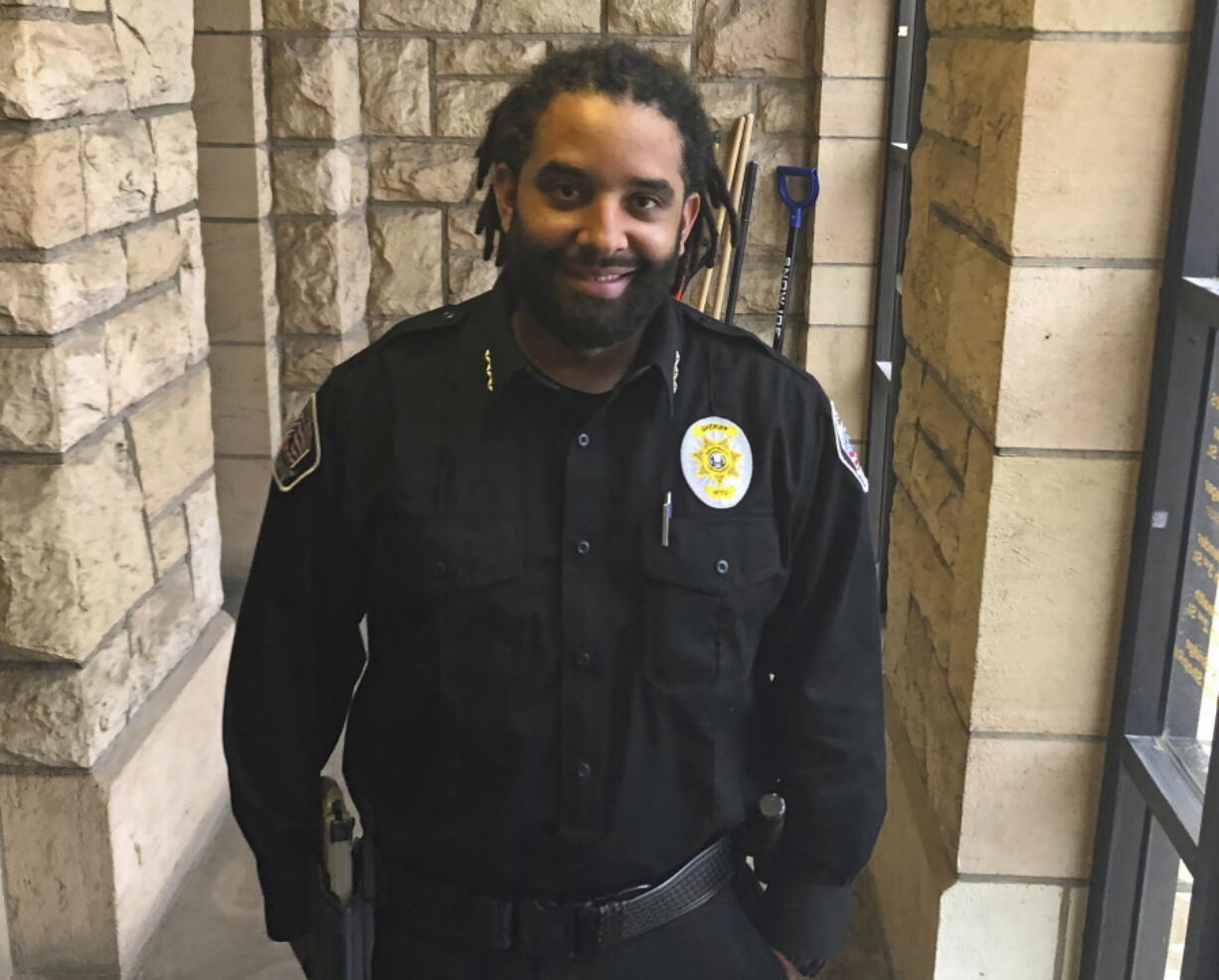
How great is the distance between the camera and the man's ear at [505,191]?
4.29ft

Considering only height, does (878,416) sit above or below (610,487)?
below

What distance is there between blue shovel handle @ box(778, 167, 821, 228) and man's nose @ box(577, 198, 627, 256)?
2681mm

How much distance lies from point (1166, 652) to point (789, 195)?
2.48 meters

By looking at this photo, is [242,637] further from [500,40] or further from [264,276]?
[500,40]

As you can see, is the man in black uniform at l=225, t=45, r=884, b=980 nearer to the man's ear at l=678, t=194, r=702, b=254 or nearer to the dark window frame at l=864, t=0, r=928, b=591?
the man's ear at l=678, t=194, r=702, b=254

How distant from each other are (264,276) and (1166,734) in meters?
2.61

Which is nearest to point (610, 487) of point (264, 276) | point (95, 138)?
point (95, 138)

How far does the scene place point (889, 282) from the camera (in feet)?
12.4

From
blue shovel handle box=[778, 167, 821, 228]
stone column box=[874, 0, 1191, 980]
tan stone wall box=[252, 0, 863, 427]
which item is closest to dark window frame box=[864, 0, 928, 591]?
tan stone wall box=[252, 0, 863, 427]

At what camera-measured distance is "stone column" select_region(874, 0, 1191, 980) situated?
155 centimetres

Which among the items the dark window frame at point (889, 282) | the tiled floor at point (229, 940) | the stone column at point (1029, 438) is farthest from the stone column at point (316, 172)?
the stone column at point (1029, 438)

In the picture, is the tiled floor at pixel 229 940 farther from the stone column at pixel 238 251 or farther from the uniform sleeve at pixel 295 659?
the stone column at pixel 238 251

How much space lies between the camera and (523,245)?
1.26 m

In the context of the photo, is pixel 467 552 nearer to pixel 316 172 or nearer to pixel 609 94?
pixel 609 94
